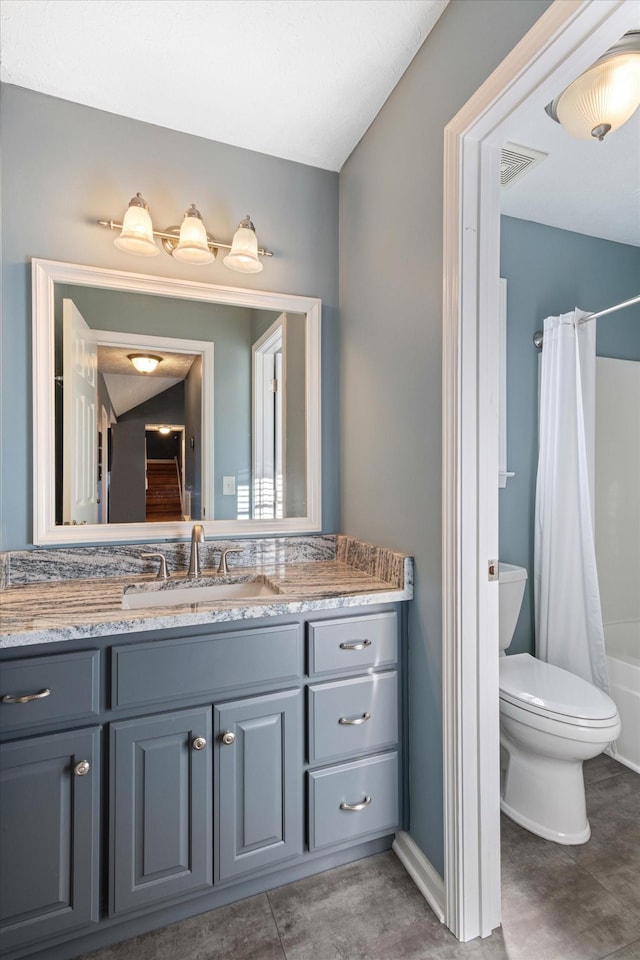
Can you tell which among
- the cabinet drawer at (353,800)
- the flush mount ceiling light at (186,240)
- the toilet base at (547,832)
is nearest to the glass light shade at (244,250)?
the flush mount ceiling light at (186,240)

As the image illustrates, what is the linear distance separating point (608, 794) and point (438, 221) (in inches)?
85.1

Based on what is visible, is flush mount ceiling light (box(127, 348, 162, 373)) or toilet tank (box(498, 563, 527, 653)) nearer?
flush mount ceiling light (box(127, 348, 162, 373))

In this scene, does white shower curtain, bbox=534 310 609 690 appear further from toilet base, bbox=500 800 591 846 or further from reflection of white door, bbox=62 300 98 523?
reflection of white door, bbox=62 300 98 523

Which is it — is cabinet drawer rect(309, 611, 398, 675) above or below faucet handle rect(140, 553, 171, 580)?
below

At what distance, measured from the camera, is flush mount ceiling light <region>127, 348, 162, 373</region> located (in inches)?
70.8

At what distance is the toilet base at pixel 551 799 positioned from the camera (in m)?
1.67

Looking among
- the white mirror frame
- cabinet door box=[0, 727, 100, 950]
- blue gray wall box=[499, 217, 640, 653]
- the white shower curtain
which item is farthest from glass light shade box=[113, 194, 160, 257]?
the white shower curtain

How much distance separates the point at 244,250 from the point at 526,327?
4.61ft

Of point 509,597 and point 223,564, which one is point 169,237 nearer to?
point 223,564

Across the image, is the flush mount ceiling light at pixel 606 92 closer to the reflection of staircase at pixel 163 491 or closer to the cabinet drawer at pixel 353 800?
the reflection of staircase at pixel 163 491

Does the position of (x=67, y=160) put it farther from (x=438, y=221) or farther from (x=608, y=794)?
(x=608, y=794)

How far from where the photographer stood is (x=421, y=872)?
145 cm

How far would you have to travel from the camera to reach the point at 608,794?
1913mm

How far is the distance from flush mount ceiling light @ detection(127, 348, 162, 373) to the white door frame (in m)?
1.07
